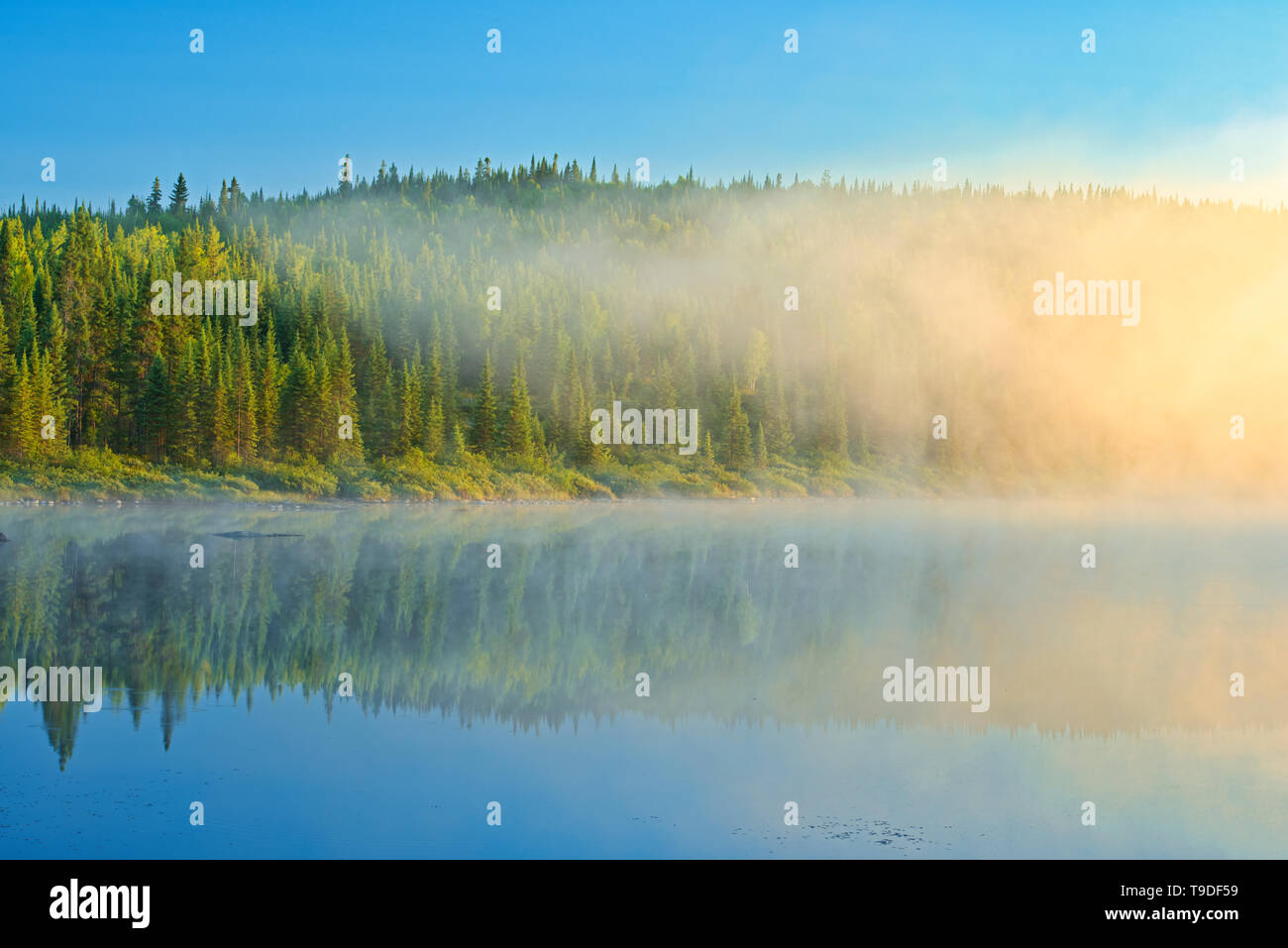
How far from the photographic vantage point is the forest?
87562 mm

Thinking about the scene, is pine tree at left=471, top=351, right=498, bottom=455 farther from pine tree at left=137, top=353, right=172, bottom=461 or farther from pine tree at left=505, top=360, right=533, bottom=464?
pine tree at left=137, top=353, right=172, bottom=461

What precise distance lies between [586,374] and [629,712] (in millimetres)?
99434

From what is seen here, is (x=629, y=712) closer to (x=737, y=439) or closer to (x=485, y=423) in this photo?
(x=485, y=423)

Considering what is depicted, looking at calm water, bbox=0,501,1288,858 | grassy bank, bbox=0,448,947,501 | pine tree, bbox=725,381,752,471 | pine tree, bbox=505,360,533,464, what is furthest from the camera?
pine tree, bbox=725,381,752,471

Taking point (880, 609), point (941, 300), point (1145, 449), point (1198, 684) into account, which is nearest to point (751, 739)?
point (1198, 684)

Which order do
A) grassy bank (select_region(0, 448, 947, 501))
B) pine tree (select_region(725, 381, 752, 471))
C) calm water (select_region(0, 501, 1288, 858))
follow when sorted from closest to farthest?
1. calm water (select_region(0, 501, 1288, 858))
2. grassy bank (select_region(0, 448, 947, 501))
3. pine tree (select_region(725, 381, 752, 471))

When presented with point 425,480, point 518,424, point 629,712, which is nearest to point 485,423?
point 518,424

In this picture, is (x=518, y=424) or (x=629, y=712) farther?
(x=518, y=424)

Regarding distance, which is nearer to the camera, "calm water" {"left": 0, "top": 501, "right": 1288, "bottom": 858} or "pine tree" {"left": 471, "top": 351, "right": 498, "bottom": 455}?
"calm water" {"left": 0, "top": 501, "right": 1288, "bottom": 858}

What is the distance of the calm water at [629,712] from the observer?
1395cm

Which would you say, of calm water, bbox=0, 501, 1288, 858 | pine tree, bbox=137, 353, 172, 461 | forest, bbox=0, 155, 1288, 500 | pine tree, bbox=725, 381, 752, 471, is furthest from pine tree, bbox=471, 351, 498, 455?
calm water, bbox=0, 501, 1288, 858

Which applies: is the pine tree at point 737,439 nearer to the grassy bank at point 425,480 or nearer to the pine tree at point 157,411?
the grassy bank at point 425,480

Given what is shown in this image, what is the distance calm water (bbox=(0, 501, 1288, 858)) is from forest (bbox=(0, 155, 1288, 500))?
158 feet

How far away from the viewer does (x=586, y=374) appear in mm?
118000
